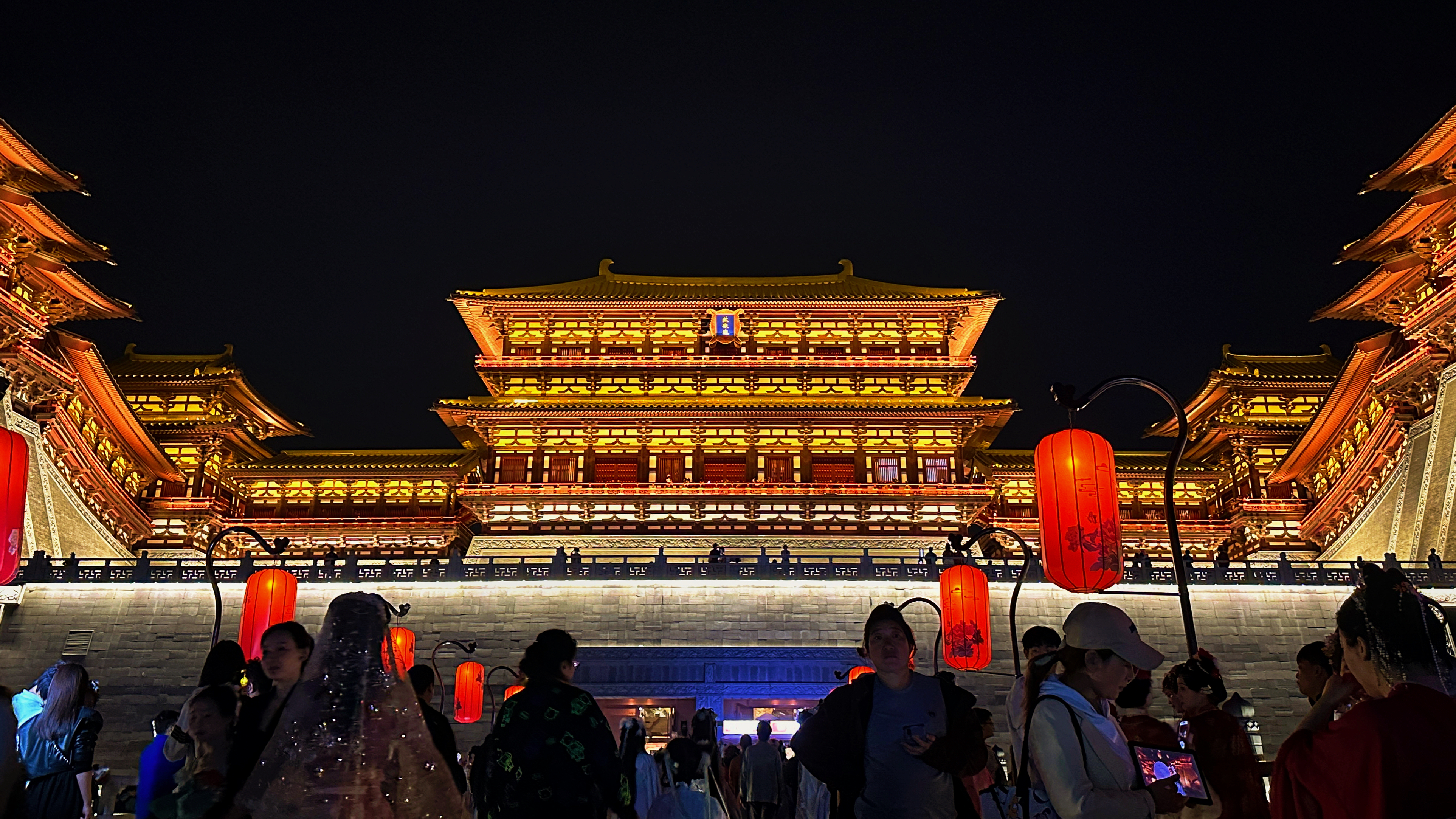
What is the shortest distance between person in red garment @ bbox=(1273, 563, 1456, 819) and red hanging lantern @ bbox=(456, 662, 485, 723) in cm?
1485

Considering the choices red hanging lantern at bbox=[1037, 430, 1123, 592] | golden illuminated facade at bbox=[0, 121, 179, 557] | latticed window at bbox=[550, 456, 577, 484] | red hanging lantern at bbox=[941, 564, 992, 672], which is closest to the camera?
red hanging lantern at bbox=[1037, 430, 1123, 592]

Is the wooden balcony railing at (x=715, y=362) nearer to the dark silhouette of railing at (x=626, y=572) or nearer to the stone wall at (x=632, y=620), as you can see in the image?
the dark silhouette of railing at (x=626, y=572)

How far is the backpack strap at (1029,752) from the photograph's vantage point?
323 centimetres

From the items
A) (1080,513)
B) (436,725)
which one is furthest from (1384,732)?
(1080,513)

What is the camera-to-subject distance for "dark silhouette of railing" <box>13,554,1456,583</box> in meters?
18.5

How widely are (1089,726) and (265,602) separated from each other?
47.8ft

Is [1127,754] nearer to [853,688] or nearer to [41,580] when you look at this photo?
[853,688]

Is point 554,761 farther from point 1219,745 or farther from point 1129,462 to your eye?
point 1129,462

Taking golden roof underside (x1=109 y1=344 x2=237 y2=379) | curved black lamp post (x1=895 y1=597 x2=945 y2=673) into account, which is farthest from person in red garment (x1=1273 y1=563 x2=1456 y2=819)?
golden roof underside (x1=109 y1=344 x2=237 y2=379)

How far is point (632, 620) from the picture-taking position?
1888cm

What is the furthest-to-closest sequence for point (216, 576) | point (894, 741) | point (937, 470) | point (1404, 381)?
point (937, 470), point (1404, 381), point (216, 576), point (894, 741)

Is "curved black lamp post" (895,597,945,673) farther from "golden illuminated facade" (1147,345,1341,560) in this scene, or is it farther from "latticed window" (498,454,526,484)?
"latticed window" (498,454,526,484)

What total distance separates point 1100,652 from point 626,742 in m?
3.65

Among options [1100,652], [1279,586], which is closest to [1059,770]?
[1100,652]
